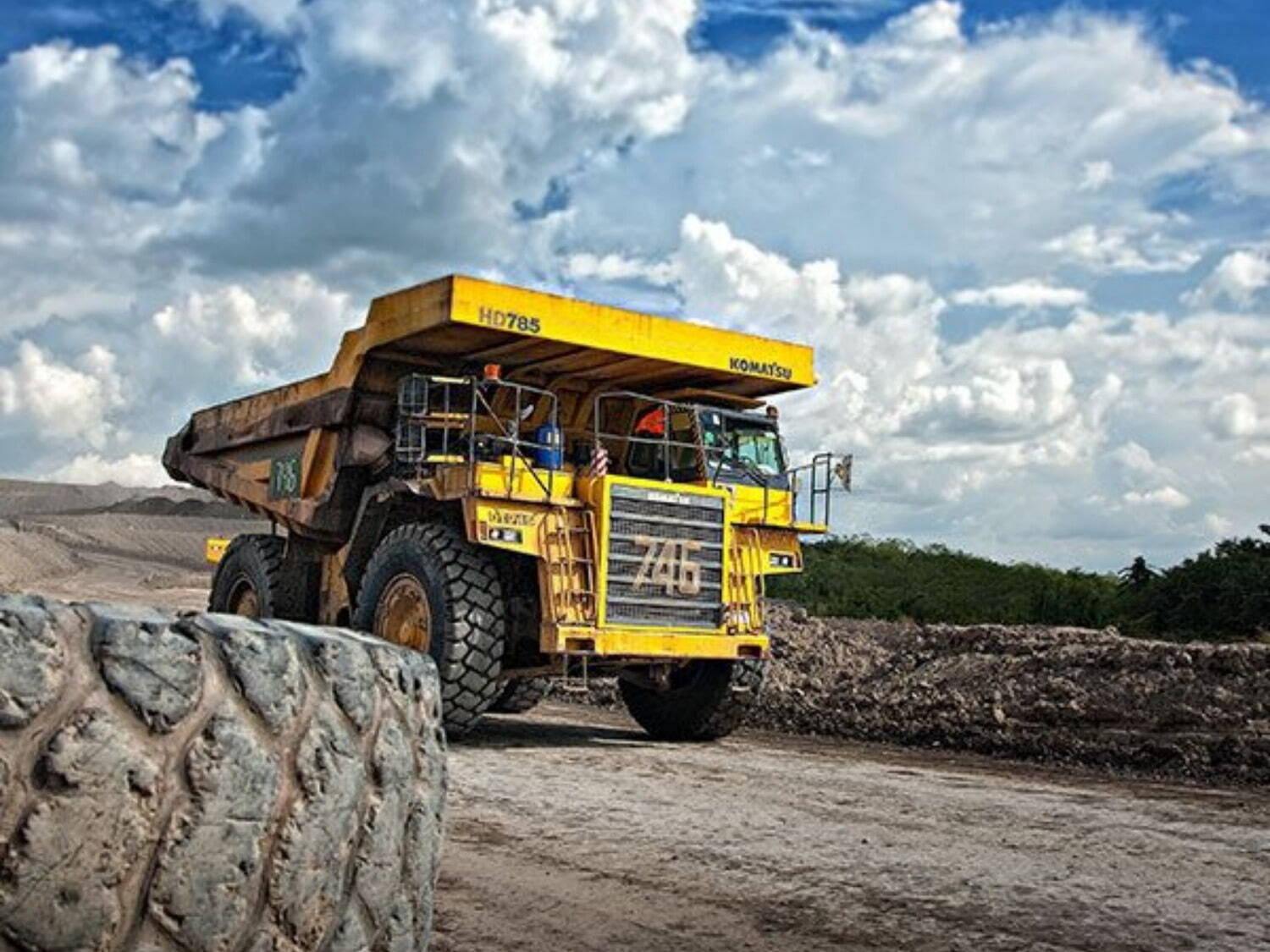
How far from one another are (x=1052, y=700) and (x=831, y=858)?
21.0 ft

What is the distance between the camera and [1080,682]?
12703mm

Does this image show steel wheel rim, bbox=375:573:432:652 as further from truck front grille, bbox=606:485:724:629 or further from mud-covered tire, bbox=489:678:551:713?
mud-covered tire, bbox=489:678:551:713

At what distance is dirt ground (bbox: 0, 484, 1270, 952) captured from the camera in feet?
17.1

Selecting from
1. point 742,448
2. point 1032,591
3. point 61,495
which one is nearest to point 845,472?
point 742,448

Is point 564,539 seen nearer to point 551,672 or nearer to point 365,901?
point 551,672

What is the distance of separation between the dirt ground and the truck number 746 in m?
1.23

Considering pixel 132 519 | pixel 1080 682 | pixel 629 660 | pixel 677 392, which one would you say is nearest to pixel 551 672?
pixel 629 660

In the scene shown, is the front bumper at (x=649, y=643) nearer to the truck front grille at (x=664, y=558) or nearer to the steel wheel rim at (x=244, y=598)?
the truck front grille at (x=664, y=558)

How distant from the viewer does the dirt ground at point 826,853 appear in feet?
17.1

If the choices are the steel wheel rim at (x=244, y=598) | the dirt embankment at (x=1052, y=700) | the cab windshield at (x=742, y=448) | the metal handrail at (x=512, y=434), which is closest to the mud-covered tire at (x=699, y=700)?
the cab windshield at (x=742, y=448)

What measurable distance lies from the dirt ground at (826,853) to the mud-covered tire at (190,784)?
6.77 feet

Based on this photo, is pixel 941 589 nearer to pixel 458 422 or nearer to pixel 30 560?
pixel 458 422

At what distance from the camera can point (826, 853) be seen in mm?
6723

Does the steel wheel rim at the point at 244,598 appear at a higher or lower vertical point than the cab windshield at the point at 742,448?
lower
